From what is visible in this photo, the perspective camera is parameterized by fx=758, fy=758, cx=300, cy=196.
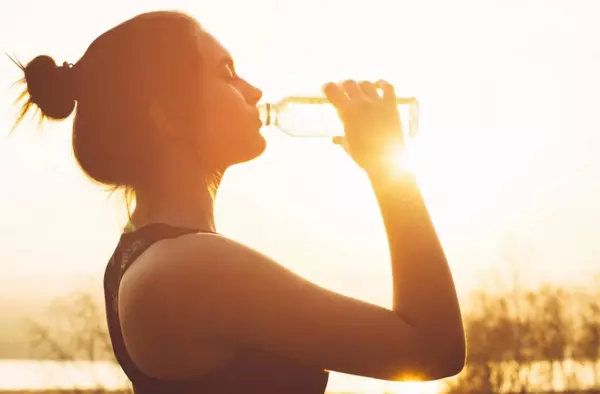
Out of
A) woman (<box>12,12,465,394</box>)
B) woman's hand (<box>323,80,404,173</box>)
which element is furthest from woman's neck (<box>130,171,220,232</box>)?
woman's hand (<box>323,80,404,173</box>)

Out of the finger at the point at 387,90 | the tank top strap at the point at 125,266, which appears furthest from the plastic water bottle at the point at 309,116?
the tank top strap at the point at 125,266

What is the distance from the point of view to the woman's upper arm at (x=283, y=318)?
115 centimetres

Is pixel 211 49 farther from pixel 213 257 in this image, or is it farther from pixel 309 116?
pixel 309 116

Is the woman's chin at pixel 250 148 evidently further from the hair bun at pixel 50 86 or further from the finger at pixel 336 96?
the hair bun at pixel 50 86

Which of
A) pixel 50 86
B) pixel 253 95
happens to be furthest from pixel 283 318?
pixel 50 86

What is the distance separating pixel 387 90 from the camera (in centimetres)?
131

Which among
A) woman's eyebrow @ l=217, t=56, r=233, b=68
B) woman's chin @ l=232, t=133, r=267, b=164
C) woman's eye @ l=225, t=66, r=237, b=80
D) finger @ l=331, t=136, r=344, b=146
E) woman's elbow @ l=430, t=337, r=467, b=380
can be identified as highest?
woman's eyebrow @ l=217, t=56, r=233, b=68

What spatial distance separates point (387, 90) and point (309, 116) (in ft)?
3.10

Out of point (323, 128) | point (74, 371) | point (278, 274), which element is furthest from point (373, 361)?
point (74, 371)

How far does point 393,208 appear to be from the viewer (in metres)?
1.24

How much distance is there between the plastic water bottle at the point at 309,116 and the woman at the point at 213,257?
628 millimetres

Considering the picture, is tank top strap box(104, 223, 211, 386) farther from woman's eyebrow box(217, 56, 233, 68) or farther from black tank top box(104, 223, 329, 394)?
woman's eyebrow box(217, 56, 233, 68)

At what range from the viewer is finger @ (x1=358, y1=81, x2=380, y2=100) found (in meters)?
1.30

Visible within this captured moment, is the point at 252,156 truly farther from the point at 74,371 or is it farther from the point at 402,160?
the point at 74,371
